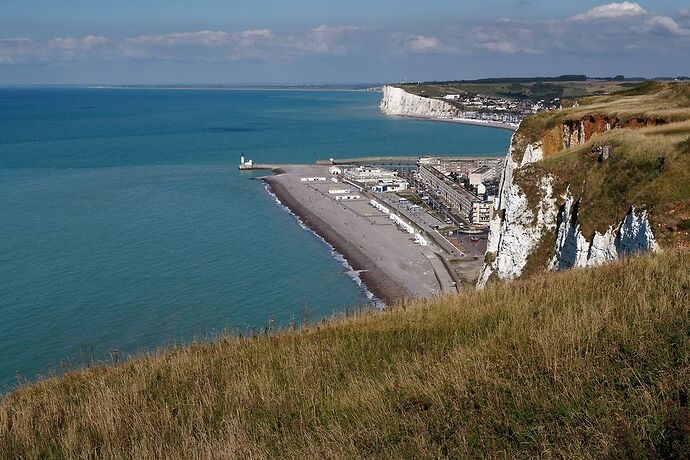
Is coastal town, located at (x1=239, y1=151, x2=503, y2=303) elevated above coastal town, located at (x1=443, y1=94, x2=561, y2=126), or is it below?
below

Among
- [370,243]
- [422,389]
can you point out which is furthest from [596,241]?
[370,243]

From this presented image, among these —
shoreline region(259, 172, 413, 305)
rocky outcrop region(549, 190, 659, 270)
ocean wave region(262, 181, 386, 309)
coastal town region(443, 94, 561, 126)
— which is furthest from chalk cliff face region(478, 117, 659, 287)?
coastal town region(443, 94, 561, 126)

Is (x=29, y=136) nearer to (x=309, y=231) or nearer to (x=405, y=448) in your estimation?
(x=309, y=231)

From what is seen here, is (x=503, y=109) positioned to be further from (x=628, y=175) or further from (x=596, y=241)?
(x=596, y=241)

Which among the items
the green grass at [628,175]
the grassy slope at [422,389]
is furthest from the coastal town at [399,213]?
the grassy slope at [422,389]

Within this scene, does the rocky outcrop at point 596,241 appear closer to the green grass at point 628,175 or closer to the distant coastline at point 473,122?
the green grass at point 628,175

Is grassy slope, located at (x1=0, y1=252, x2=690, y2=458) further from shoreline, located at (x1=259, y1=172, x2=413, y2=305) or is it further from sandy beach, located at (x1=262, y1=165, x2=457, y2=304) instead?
sandy beach, located at (x1=262, y1=165, x2=457, y2=304)
